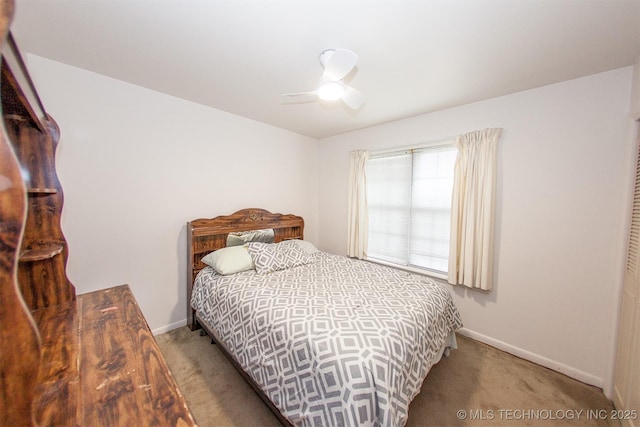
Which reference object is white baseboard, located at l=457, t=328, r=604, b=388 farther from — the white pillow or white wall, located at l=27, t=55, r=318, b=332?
white wall, located at l=27, t=55, r=318, b=332

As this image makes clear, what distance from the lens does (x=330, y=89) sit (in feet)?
5.38

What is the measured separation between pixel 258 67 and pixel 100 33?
3.17ft

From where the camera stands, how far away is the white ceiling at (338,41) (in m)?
1.27

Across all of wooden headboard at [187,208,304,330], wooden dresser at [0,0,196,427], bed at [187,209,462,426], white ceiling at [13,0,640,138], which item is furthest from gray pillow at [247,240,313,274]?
white ceiling at [13,0,640,138]

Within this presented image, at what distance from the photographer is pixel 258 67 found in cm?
183

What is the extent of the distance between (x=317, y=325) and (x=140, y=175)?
7.03 feet

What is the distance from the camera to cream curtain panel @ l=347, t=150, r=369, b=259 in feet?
10.9

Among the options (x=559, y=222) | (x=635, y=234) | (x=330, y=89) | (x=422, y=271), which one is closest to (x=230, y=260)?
(x=330, y=89)

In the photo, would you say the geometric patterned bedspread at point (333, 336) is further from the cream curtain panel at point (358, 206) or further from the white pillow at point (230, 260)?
the cream curtain panel at point (358, 206)

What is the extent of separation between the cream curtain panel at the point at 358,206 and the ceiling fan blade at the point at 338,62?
5.81 feet

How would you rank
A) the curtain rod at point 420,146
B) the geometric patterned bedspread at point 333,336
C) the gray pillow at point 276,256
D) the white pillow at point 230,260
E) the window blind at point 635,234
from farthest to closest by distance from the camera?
the curtain rod at point 420,146 < the gray pillow at point 276,256 < the white pillow at point 230,260 < the window blind at point 635,234 < the geometric patterned bedspread at point 333,336

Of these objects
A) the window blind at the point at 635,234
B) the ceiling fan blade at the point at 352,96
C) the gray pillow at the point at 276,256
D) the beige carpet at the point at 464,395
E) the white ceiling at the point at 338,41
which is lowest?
the beige carpet at the point at 464,395

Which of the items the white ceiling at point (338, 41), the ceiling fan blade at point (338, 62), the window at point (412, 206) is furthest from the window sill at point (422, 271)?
the ceiling fan blade at point (338, 62)

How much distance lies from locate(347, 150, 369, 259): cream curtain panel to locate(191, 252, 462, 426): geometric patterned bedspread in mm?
1102
